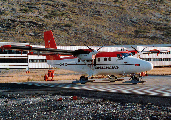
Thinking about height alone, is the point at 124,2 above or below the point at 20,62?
above

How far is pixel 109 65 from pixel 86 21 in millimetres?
101094

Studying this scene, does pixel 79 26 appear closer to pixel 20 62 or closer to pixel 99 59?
pixel 20 62

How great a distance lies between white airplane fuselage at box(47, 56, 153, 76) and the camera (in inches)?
986

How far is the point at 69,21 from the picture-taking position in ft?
404

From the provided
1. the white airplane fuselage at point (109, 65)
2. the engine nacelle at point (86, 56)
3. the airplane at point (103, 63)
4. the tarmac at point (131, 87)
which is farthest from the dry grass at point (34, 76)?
the tarmac at point (131, 87)

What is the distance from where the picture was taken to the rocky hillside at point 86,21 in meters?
108

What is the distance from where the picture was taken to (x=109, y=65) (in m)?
26.4

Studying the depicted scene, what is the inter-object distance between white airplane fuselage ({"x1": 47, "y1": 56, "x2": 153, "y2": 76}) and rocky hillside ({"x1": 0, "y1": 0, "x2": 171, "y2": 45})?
71965 mm

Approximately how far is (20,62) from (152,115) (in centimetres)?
5970

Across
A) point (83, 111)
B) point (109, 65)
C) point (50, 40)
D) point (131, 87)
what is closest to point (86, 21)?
point (50, 40)

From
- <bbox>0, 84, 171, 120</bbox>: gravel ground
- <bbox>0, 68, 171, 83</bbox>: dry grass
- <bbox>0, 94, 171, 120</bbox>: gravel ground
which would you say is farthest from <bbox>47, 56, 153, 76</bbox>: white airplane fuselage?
<bbox>0, 94, 171, 120</bbox>: gravel ground

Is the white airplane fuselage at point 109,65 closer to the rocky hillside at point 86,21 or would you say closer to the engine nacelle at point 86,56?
the engine nacelle at point 86,56

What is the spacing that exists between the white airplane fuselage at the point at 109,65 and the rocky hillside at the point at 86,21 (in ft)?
236

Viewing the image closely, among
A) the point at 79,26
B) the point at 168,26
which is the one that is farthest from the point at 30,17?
the point at 168,26
